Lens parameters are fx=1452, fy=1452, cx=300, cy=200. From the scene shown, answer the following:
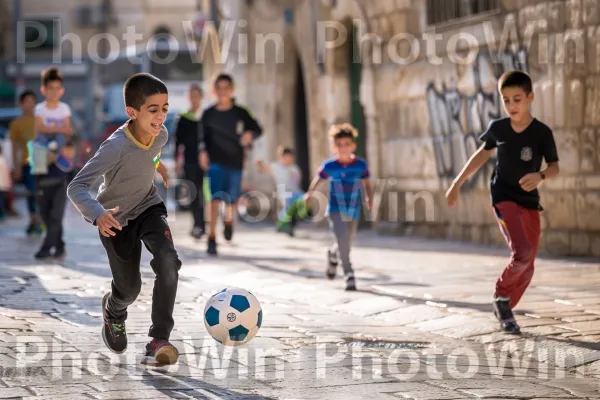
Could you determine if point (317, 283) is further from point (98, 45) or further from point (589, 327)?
point (98, 45)

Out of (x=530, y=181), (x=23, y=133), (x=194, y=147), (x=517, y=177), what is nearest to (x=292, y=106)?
(x=23, y=133)

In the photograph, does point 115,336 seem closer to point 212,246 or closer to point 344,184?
point 344,184

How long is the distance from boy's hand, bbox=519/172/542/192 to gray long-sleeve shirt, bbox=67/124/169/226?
221cm

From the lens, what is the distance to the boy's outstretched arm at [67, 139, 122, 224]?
698 cm

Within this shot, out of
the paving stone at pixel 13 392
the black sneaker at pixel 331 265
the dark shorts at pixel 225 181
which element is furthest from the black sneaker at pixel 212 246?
the paving stone at pixel 13 392

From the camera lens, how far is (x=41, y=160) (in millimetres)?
13938

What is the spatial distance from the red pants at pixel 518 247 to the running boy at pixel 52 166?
6.26 metres

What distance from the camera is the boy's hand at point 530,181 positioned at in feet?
27.6

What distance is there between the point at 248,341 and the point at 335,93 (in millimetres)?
11852

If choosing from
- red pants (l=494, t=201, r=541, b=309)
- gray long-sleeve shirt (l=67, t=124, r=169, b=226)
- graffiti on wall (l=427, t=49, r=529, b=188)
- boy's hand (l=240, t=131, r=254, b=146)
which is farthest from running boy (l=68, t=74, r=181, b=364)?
boy's hand (l=240, t=131, r=254, b=146)

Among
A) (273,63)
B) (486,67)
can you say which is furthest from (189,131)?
(273,63)

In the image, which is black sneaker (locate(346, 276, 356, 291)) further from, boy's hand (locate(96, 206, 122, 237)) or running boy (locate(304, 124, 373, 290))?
boy's hand (locate(96, 206, 122, 237))

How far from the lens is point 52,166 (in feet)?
45.9

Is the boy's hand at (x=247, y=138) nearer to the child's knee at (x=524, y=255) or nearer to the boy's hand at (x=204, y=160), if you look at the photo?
the boy's hand at (x=204, y=160)
